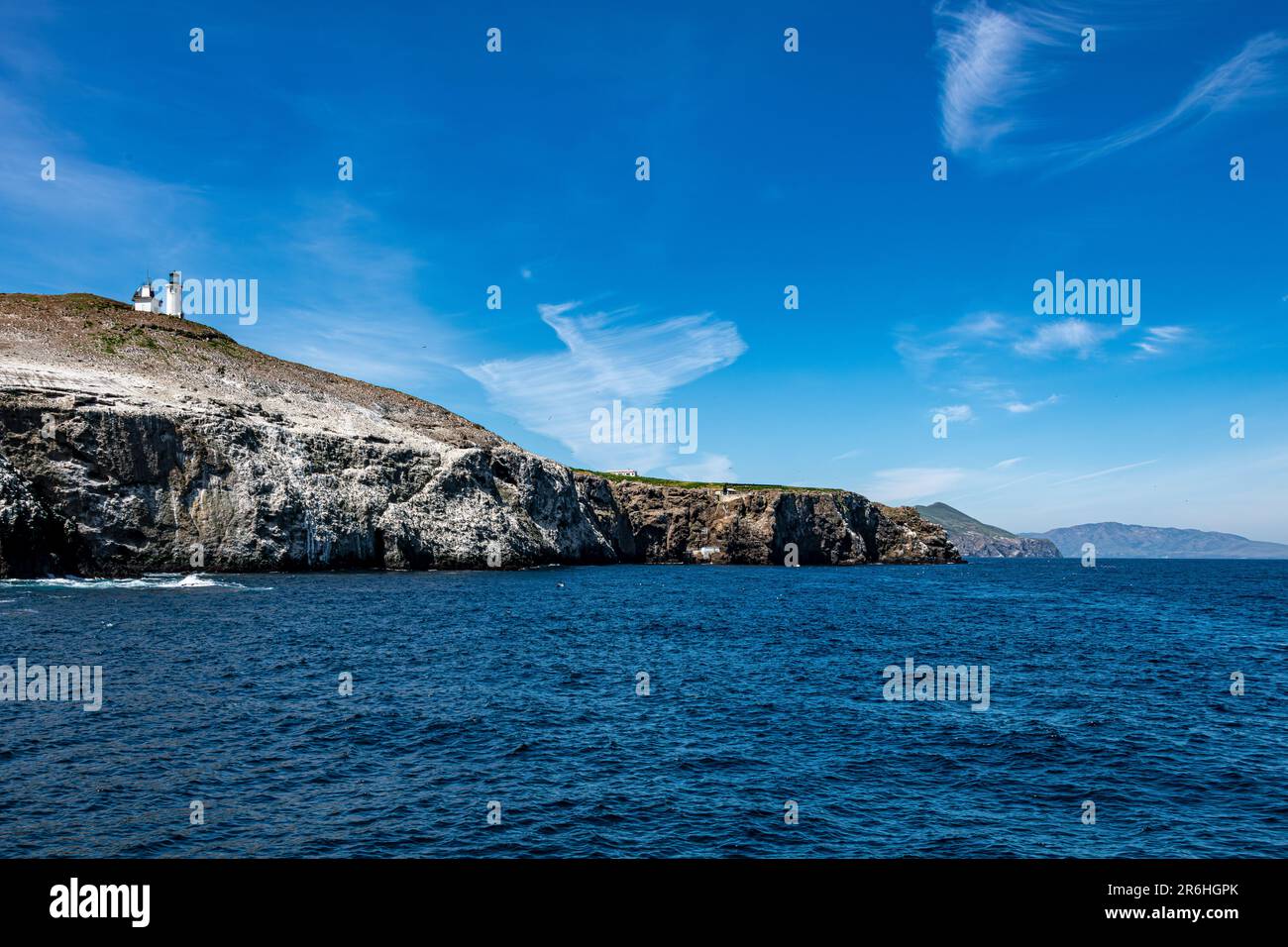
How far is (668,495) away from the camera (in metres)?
194

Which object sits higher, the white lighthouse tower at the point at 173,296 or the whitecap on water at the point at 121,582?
the white lighthouse tower at the point at 173,296

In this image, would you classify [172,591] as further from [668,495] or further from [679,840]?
[668,495]

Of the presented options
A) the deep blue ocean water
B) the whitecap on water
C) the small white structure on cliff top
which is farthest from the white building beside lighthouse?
the deep blue ocean water

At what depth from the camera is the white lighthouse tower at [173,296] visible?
143750 millimetres

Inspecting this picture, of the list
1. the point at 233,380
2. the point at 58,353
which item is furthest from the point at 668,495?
the point at 58,353

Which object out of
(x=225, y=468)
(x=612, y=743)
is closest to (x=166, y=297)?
Answer: (x=225, y=468)

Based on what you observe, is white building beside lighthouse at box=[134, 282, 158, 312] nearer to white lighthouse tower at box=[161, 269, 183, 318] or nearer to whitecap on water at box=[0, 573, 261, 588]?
white lighthouse tower at box=[161, 269, 183, 318]

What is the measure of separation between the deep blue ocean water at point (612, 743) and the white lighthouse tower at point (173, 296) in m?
102

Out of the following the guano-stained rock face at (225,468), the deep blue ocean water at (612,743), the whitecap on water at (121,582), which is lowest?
the deep blue ocean water at (612,743)

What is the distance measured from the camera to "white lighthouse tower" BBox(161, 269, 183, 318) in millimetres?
143750

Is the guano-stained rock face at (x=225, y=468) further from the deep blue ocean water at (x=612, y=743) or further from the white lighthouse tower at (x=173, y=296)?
the deep blue ocean water at (x=612, y=743)

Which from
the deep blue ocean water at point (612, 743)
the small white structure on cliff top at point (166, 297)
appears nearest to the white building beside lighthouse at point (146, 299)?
the small white structure on cliff top at point (166, 297)

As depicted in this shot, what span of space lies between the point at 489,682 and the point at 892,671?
22.1 meters

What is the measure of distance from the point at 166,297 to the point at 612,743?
14974 centimetres
